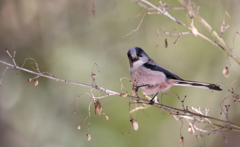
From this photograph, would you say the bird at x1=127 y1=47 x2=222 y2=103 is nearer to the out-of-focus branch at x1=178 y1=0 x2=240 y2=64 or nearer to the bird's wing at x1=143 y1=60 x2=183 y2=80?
the bird's wing at x1=143 y1=60 x2=183 y2=80

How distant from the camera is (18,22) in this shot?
537 centimetres

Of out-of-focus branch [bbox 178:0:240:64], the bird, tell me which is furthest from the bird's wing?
out-of-focus branch [bbox 178:0:240:64]

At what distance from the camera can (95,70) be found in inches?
199

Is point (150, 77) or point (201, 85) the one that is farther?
point (150, 77)

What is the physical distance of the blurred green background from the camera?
4566 millimetres

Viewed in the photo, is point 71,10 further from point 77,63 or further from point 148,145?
point 148,145

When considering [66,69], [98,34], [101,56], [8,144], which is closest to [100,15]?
[98,34]

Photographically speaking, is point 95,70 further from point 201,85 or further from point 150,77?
point 201,85

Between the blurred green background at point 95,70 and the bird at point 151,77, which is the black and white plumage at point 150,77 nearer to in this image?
the bird at point 151,77

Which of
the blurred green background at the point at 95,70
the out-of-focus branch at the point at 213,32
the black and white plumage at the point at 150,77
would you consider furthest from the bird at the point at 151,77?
the blurred green background at the point at 95,70

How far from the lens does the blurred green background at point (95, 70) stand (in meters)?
4.57

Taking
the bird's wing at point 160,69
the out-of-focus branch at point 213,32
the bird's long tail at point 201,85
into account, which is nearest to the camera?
the out-of-focus branch at point 213,32

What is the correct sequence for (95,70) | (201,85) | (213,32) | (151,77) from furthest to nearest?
(95,70), (151,77), (201,85), (213,32)

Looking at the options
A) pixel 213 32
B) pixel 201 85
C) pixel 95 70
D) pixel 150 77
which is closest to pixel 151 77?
pixel 150 77
